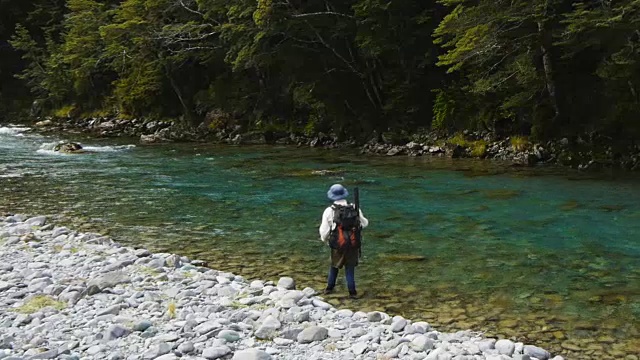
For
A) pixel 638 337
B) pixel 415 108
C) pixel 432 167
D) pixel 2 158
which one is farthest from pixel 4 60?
pixel 638 337

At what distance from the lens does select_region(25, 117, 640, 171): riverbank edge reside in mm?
17562

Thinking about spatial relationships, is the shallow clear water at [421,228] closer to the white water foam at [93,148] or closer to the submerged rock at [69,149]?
the submerged rock at [69,149]

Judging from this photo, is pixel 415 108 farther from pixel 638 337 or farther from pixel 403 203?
pixel 638 337

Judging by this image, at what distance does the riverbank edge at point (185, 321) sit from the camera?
16.9ft

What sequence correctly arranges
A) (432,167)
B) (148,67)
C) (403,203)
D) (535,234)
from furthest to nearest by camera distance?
(148,67), (432,167), (403,203), (535,234)

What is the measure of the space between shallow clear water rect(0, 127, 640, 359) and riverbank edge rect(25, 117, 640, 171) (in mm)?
1360

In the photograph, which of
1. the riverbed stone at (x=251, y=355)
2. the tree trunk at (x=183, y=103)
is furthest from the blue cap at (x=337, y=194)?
the tree trunk at (x=183, y=103)

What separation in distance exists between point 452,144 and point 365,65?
6.41 m

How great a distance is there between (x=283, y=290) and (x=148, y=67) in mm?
29988

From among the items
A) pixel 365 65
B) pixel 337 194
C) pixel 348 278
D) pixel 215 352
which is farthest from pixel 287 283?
pixel 365 65

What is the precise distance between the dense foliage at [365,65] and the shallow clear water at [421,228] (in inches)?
132

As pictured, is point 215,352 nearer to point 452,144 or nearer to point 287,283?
point 287,283

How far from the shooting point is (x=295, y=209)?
1248cm

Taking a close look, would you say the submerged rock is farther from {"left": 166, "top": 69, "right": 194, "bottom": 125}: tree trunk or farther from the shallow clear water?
{"left": 166, "top": 69, "right": 194, "bottom": 125}: tree trunk
